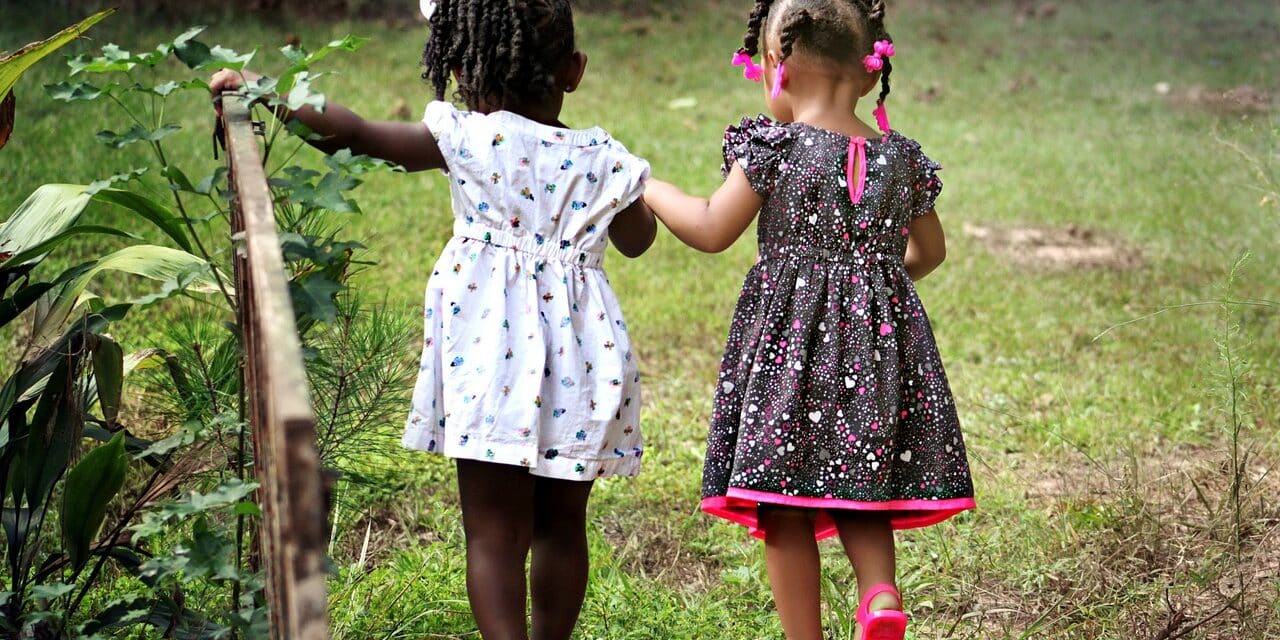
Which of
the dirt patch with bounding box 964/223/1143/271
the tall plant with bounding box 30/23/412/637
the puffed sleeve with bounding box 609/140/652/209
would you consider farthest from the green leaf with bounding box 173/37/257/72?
the dirt patch with bounding box 964/223/1143/271

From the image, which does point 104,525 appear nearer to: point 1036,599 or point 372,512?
point 372,512

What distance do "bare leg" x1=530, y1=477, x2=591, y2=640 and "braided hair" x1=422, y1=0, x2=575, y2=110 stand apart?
653mm

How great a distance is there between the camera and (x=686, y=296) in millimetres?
5160

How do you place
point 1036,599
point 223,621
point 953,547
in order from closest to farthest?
point 223,621 < point 1036,599 < point 953,547

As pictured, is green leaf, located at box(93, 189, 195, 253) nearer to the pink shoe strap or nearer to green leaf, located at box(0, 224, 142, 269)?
green leaf, located at box(0, 224, 142, 269)

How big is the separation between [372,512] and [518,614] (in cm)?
111

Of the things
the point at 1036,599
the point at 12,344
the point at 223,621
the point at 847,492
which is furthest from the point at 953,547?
the point at 12,344

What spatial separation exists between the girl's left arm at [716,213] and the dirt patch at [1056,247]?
378cm

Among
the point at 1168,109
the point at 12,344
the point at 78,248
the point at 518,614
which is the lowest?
the point at 518,614

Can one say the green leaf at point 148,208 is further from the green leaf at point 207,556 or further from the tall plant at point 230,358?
the green leaf at point 207,556

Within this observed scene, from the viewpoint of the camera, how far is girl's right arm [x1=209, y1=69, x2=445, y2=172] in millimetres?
1905

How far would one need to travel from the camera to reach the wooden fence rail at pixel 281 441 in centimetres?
100

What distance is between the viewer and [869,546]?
2.37 metres

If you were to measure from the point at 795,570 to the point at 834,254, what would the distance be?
1.84 feet
